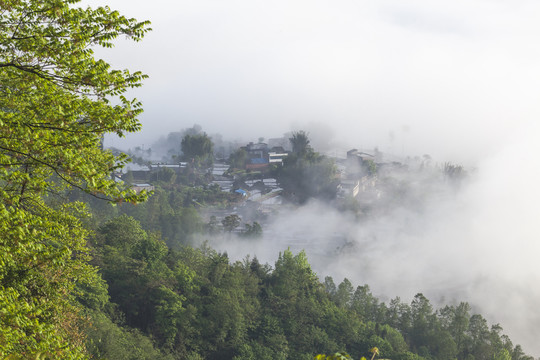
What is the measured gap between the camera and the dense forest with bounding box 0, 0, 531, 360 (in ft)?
22.5

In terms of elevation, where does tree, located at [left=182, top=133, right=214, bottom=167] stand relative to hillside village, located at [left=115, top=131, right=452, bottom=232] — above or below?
above

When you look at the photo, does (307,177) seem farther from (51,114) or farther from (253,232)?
(51,114)

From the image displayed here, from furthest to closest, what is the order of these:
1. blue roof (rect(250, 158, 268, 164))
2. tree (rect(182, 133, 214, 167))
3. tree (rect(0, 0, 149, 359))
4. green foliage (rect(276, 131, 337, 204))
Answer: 1. blue roof (rect(250, 158, 268, 164))
2. tree (rect(182, 133, 214, 167))
3. green foliage (rect(276, 131, 337, 204))
4. tree (rect(0, 0, 149, 359))

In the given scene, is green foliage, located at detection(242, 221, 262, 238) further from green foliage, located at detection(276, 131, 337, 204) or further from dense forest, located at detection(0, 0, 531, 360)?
green foliage, located at detection(276, 131, 337, 204)

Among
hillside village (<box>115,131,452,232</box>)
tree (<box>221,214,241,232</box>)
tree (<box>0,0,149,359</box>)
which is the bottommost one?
tree (<box>221,214,241,232</box>)

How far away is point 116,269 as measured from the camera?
23188mm

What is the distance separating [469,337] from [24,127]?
29.6 m

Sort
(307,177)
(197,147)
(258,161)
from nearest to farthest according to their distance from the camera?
1. (307,177)
2. (197,147)
3. (258,161)

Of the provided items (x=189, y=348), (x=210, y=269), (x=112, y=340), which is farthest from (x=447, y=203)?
(x=112, y=340)

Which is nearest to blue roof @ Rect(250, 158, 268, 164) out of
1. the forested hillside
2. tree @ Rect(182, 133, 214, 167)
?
tree @ Rect(182, 133, 214, 167)

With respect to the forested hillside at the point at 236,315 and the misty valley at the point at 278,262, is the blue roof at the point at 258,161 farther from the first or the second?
the forested hillside at the point at 236,315

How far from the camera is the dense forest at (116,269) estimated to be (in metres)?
6.86

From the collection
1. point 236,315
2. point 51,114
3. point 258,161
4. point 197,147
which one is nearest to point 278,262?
point 236,315

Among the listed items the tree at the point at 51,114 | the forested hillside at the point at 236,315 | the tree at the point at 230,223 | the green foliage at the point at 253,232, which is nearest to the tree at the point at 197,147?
the tree at the point at 230,223
